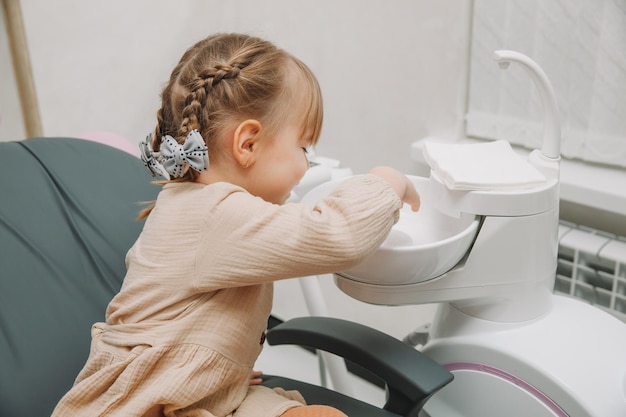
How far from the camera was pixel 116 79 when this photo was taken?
2061 mm

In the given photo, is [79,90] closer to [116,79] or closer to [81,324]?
[116,79]

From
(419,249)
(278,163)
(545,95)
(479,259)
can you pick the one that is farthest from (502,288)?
(278,163)

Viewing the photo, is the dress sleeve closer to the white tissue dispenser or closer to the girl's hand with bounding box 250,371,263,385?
the white tissue dispenser

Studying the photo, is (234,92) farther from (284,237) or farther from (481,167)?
(481,167)

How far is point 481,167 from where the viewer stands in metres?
1.04

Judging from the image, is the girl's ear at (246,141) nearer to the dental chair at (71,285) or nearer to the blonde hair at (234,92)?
the blonde hair at (234,92)

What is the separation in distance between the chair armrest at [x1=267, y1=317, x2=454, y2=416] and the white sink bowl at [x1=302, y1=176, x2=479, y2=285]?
4.9 inches

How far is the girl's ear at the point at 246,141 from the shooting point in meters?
0.95

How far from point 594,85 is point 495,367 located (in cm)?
70

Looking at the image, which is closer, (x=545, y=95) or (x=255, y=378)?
(x=545, y=95)

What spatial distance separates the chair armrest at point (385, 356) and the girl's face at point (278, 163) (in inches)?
12.0

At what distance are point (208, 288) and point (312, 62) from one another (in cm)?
112

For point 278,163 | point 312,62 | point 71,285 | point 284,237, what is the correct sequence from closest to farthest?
point 284,237 < point 278,163 < point 71,285 < point 312,62

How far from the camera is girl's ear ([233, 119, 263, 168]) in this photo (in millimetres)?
948
